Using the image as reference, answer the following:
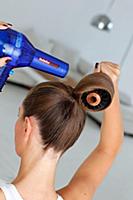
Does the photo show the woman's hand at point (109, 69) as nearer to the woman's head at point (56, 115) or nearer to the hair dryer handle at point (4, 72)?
the woman's head at point (56, 115)

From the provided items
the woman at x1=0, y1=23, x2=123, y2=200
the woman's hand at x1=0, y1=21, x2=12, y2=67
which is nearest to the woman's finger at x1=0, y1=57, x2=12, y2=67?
the woman's hand at x1=0, y1=21, x2=12, y2=67

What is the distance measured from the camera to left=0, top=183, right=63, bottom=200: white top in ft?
3.80

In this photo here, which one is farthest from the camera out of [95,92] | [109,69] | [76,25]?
[76,25]

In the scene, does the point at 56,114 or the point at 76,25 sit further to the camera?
the point at 76,25

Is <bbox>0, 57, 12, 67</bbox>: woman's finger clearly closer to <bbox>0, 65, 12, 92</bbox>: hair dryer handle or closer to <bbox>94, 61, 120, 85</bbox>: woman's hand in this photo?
<bbox>0, 65, 12, 92</bbox>: hair dryer handle

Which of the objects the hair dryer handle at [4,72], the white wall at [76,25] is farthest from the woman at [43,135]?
the white wall at [76,25]

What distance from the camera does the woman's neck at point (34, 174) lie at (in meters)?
1.20

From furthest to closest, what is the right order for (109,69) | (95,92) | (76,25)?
(76,25)
(109,69)
(95,92)

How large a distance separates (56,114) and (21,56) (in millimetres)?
173

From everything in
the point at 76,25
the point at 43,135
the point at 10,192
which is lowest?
the point at 76,25

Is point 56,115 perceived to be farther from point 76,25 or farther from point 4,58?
point 76,25

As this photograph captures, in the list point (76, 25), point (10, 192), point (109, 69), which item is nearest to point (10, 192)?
point (10, 192)

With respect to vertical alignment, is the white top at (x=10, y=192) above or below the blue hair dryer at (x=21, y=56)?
below

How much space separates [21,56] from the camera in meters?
1.16
